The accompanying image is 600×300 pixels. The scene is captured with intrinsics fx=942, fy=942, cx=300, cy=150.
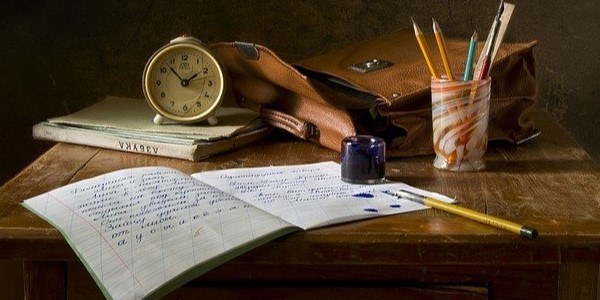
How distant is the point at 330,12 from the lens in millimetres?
1521

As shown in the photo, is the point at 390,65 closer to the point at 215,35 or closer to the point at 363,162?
the point at 363,162

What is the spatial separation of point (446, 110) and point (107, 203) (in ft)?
1.31

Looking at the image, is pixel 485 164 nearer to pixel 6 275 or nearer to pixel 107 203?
pixel 107 203

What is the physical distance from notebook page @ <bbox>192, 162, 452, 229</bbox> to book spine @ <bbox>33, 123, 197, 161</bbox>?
10 centimetres

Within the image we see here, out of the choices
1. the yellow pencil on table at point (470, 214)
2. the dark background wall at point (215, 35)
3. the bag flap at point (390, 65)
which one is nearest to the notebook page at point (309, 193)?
the yellow pencil on table at point (470, 214)

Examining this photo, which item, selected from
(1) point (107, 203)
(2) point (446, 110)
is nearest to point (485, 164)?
(2) point (446, 110)

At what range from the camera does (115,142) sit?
1214 mm

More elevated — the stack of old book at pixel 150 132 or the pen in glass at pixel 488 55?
the pen in glass at pixel 488 55

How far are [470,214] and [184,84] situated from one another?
500 mm

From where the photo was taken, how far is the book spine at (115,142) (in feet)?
3.83

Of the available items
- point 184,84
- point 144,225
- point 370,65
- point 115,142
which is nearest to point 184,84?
point 184,84

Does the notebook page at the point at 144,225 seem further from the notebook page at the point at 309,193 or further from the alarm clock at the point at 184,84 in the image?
the alarm clock at the point at 184,84

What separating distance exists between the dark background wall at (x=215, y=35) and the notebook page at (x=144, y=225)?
0.56 m

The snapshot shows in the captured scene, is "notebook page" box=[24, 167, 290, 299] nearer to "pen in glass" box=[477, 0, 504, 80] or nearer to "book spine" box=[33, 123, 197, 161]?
"book spine" box=[33, 123, 197, 161]
